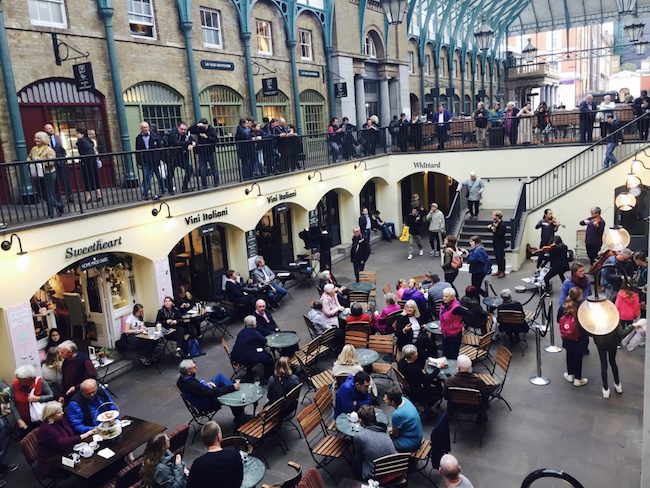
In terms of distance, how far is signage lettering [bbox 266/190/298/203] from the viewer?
1620 cm

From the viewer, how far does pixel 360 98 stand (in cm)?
2508

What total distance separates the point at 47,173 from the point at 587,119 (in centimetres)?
1730

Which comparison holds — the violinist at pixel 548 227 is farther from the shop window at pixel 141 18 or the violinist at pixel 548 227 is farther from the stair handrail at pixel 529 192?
the shop window at pixel 141 18

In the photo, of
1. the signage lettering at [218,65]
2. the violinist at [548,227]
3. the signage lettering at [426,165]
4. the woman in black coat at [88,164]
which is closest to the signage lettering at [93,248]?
the woman in black coat at [88,164]

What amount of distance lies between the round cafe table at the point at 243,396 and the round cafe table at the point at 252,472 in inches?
58.9

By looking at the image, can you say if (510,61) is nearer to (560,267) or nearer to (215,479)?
(560,267)

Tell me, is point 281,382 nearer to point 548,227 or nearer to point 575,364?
point 575,364

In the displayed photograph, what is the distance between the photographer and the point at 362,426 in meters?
7.04

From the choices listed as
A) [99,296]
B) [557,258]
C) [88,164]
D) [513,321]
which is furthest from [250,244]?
[557,258]

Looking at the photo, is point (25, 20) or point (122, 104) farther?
point (122, 104)

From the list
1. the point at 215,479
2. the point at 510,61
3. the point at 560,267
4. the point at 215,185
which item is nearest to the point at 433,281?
the point at 560,267

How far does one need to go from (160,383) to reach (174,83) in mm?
9102

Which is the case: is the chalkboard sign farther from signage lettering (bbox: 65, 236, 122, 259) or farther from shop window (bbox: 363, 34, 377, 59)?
shop window (bbox: 363, 34, 377, 59)

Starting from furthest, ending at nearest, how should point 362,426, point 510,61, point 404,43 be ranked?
point 510,61 < point 404,43 < point 362,426
